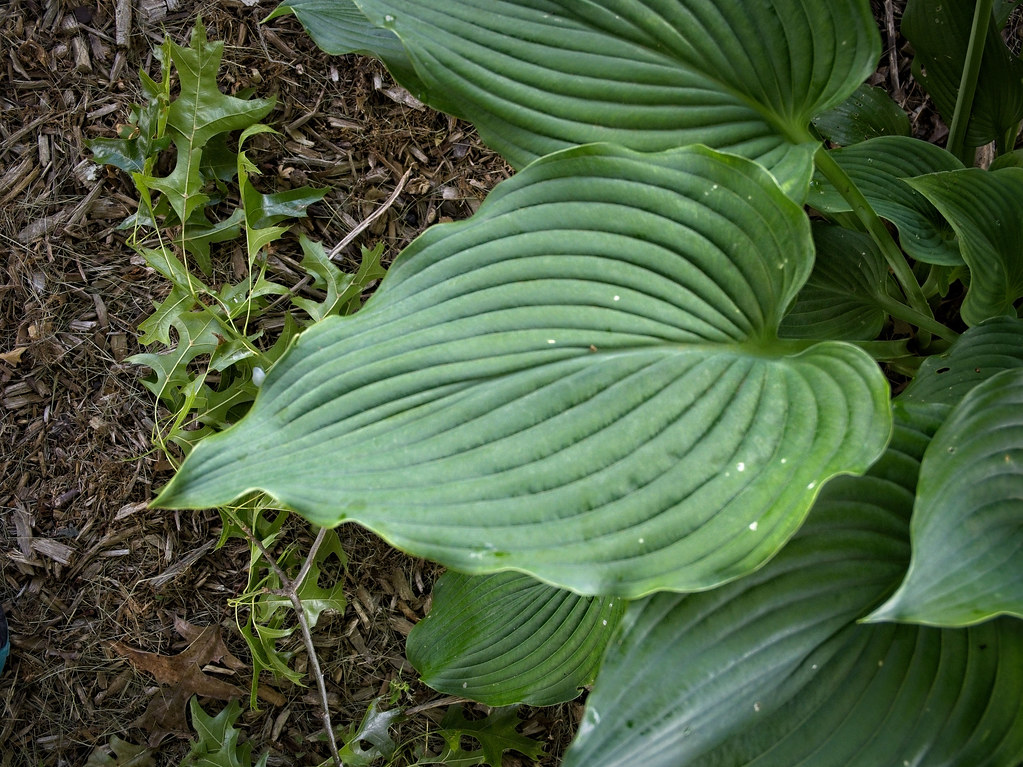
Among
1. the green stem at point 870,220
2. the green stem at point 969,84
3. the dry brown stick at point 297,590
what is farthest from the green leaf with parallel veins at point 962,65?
the dry brown stick at point 297,590

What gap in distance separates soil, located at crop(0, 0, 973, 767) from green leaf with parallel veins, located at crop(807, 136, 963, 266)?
0.44 meters

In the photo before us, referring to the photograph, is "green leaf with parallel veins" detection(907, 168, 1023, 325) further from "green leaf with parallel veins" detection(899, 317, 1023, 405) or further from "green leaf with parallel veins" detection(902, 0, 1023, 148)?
"green leaf with parallel veins" detection(902, 0, 1023, 148)

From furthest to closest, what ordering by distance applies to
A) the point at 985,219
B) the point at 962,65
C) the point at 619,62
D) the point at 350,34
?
the point at 962,65 → the point at 350,34 → the point at 985,219 → the point at 619,62

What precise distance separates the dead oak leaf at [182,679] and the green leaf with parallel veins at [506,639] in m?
0.47

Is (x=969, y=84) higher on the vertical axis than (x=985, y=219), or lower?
higher

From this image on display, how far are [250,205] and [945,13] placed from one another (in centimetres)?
122

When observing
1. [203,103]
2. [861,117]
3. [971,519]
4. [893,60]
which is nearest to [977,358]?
[971,519]

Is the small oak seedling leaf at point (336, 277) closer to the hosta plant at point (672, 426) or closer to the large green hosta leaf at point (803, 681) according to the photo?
the hosta plant at point (672, 426)

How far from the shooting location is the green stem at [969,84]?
1133 millimetres

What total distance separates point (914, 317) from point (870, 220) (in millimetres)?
216

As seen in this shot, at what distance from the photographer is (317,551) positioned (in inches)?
A: 56.2

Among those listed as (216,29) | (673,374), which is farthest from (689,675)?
(216,29)

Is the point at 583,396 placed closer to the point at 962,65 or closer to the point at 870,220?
the point at 870,220

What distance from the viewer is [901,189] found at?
48.0 inches
